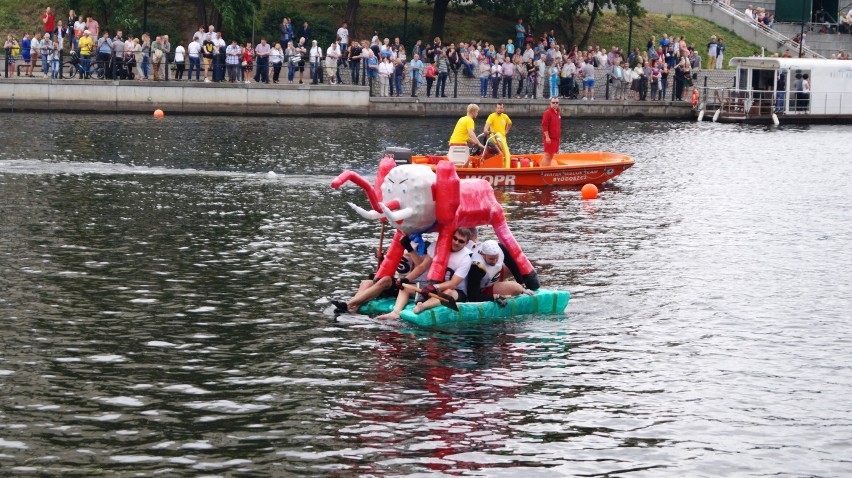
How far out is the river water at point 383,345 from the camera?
1338 cm

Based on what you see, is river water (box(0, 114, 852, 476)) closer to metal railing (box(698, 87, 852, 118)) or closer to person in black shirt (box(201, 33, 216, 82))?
person in black shirt (box(201, 33, 216, 82))

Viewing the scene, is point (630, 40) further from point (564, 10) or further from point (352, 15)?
point (352, 15)

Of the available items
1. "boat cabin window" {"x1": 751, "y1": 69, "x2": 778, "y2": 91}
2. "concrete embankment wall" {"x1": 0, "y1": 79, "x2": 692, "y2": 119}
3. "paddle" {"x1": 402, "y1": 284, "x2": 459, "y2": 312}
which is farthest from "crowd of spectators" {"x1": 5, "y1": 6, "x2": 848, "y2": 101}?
"paddle" {"x1": 402, "y1": 284, "x2": 459, "y2": 312}

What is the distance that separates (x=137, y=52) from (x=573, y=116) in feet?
60.2

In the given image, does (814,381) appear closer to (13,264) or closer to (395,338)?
(395,338)

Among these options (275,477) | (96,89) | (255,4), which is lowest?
(275,477)

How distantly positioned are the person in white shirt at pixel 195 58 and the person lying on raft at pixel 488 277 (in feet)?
109

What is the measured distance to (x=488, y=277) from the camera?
19.0 meters

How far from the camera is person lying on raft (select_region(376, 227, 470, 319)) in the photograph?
1842 centimetres

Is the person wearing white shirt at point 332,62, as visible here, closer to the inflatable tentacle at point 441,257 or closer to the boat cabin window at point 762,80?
the boat cabin window at point 762,80

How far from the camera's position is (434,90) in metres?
54.8

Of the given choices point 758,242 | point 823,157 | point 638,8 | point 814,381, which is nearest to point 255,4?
point 638,8

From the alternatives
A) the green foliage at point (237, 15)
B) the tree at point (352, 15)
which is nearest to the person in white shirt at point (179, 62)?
the green foliage at point (237, 15)

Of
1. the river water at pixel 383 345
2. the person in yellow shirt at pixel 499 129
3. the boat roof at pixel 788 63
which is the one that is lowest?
the river water at pixel 383 345
